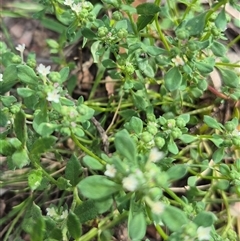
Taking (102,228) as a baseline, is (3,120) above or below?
above

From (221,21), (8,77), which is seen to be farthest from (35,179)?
(221,21)

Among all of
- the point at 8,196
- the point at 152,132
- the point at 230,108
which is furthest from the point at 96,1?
the point at 152,132

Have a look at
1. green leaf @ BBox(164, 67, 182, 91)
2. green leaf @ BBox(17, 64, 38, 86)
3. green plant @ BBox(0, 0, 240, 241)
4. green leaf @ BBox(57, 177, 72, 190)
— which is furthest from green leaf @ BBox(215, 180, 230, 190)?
green leaf @ BBox(17, 64, 38, 86)

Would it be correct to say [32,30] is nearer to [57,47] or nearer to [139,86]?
[57,47]

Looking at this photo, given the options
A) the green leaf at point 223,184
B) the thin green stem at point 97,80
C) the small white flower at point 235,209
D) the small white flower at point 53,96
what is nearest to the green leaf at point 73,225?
the small white flower at point 53,96

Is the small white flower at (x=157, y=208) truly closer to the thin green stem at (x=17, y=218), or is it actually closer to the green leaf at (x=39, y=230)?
the green leaf at (x=39, y=230)

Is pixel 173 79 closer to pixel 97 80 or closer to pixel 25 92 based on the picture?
pixel 25 92

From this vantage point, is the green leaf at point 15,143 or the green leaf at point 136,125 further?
the green leaf at point 136,125

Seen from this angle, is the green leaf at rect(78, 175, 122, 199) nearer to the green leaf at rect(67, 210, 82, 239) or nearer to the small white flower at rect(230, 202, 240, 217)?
the green leaf at rect(67, 210, 82, 239)
